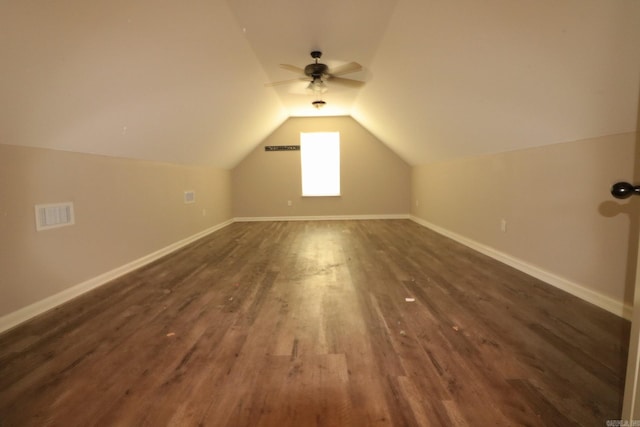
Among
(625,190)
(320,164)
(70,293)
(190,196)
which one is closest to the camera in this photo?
(625,190)

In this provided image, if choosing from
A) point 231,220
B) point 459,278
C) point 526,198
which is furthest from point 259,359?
point 231,220

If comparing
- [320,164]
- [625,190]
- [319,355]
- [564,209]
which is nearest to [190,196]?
[320,164]

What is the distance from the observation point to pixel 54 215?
231 centimetres

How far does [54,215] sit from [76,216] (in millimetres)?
219

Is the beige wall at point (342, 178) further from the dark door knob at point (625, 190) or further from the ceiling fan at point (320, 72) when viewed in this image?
the dark door knob at point (625, 190)

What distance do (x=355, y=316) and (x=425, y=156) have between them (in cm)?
432

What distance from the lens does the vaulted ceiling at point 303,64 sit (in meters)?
1.61

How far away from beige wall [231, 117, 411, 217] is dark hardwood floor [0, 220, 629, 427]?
14.2 feet

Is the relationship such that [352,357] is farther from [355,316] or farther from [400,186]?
[400,186]

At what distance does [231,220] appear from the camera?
7.04 metres

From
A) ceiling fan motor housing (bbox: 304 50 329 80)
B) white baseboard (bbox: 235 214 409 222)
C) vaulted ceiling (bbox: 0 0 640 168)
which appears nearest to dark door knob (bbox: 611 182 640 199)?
vaulted ceiling (bbox: 0 0 640 168)

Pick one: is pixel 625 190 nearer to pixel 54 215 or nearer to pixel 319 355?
pixel 319 355

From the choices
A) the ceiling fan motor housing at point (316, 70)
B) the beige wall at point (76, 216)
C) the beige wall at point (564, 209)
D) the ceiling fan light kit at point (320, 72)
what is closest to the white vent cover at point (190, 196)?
the beige wall at point (76, 216)

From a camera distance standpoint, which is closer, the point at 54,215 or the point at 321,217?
the point at 54,215
